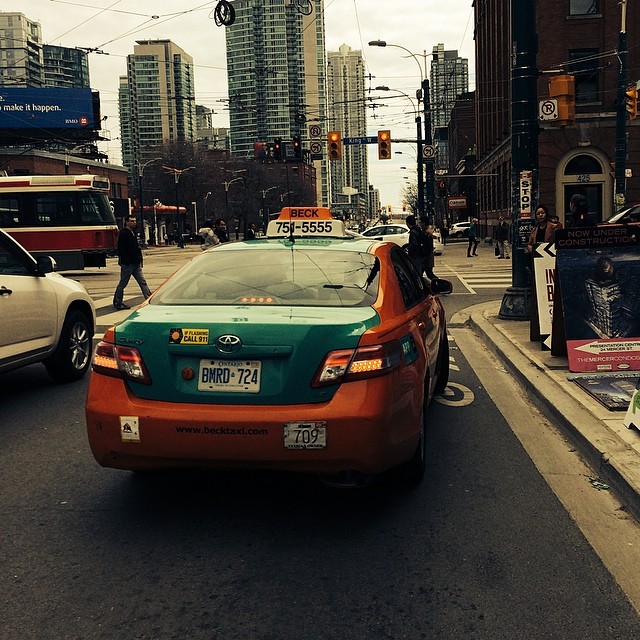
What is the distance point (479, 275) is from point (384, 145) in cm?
1723

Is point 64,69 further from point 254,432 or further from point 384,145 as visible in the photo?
point 254,432

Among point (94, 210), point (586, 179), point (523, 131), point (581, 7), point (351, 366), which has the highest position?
point (581, 7)

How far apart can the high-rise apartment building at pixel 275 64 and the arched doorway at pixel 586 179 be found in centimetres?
1593

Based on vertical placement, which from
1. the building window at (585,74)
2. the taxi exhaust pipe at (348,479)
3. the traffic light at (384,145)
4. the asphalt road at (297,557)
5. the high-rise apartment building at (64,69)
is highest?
the high-rise apartment building at (64,69)

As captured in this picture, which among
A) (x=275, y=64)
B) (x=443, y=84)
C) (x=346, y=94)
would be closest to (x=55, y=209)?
(x=275, y=64)

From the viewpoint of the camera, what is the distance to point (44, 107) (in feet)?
250

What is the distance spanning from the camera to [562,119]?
13188mm

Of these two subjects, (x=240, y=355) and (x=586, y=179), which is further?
(x=586, y=179)

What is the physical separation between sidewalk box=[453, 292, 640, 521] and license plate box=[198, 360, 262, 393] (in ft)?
7.30

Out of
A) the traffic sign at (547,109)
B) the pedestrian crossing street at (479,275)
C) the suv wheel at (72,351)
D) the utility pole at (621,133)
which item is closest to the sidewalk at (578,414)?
the traffic sign at (547,109)

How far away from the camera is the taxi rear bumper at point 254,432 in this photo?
4.02m

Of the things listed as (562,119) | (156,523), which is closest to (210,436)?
(156,523)

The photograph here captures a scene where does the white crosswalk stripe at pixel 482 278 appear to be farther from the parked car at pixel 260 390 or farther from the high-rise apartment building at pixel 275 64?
the high-rise apartment building at pixel 275 64

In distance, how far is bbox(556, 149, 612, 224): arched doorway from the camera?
40375 millimetres
